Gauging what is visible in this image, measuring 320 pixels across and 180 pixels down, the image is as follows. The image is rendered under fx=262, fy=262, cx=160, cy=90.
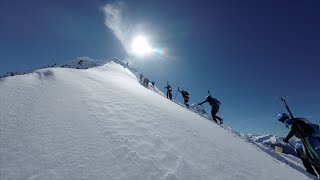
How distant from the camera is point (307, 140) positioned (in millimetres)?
9492

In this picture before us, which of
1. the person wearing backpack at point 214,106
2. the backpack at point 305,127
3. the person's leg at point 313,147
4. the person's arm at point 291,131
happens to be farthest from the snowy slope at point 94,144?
the person wearing backpack at point 214,106

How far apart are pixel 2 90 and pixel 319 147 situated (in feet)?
33.8

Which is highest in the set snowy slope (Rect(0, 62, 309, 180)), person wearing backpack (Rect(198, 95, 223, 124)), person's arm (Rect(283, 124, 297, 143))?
person wearing backpack (Rect(198, 95, 223, 124))

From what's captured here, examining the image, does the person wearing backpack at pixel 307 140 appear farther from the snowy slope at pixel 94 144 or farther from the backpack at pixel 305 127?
the snowy slope at pixel 94 144

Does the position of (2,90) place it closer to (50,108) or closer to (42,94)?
(42,94)

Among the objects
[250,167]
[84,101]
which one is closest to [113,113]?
[84,101]

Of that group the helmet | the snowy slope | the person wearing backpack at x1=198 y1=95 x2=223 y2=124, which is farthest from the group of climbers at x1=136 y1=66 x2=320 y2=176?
the person wearing backpack at x1=198 y1=95 x2=223 y2=124

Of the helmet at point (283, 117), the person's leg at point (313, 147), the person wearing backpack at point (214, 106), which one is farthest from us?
the person wearing backpack at point (214, 106)

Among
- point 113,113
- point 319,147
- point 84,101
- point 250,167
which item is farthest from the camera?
point 319,147

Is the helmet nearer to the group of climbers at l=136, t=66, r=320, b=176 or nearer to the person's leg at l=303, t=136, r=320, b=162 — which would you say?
the group of climbers at l=136, t=66, r=320, b=176

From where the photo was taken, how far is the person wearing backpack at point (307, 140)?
923 centimetres

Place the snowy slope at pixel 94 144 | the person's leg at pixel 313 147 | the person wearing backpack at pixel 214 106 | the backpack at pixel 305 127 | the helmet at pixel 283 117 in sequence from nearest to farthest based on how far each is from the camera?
the snowy slope at pixel 94 144, the person's leg at pixel 313 147, the backpack at pixel 305 127, the helmet at pixel 283 117, the person wearing backpack at pixel 214 106

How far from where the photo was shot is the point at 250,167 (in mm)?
5941

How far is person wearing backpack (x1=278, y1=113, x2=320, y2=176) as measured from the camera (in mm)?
9227
